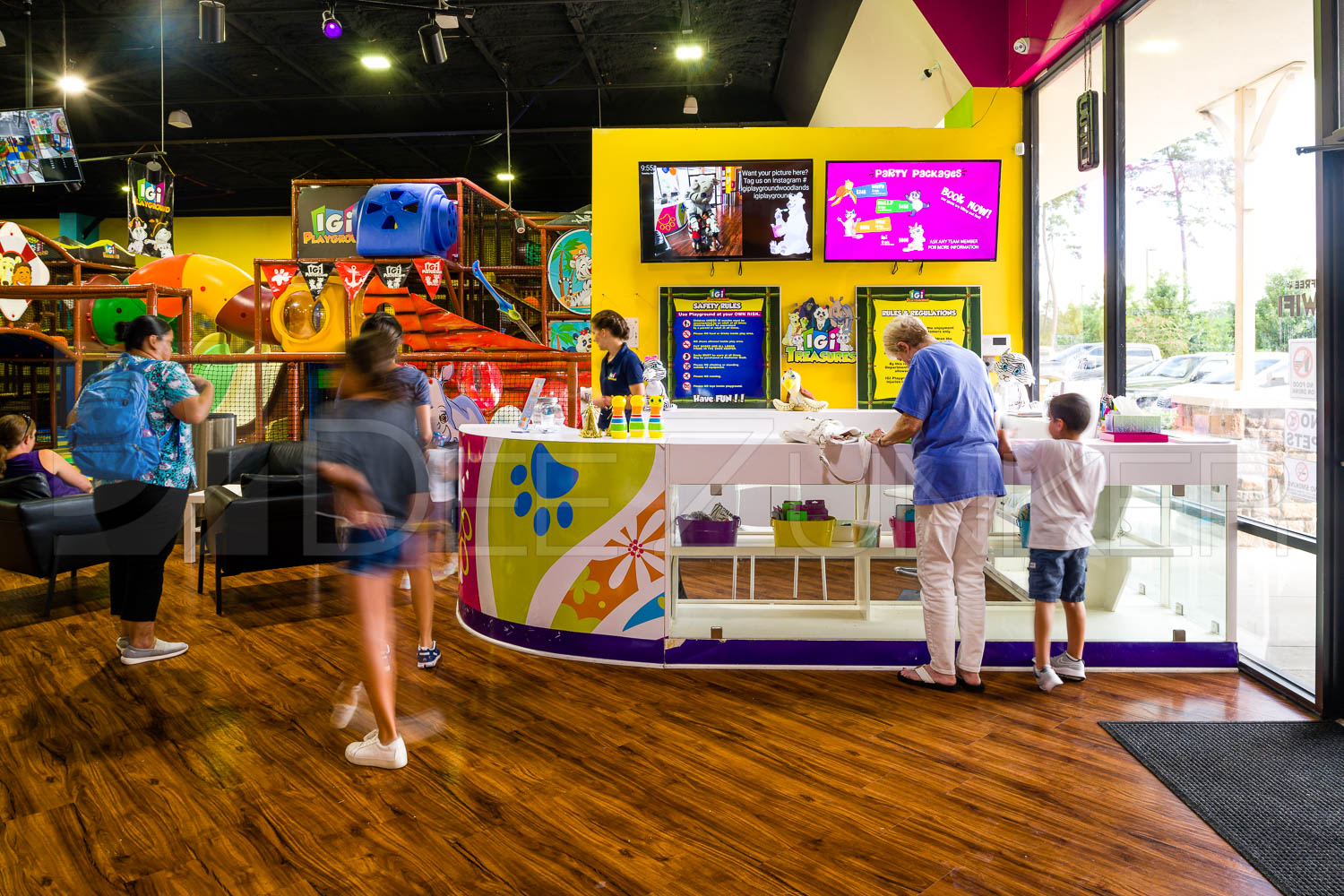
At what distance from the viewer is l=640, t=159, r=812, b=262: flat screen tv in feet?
20.1

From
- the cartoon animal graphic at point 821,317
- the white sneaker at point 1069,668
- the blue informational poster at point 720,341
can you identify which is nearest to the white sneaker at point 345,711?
the white sneaker at point 1069,668

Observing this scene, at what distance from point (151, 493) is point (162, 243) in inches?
257

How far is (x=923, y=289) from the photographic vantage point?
20.5ft

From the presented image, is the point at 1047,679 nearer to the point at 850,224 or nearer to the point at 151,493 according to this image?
the point at 850,224

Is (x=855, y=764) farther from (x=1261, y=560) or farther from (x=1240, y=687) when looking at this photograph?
(x=1261, y=560)

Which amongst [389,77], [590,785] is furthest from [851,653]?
[389,77]

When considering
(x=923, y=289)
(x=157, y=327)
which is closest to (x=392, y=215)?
(x=157, y=327)

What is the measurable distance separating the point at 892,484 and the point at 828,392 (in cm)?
260

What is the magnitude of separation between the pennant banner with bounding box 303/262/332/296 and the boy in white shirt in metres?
6.05

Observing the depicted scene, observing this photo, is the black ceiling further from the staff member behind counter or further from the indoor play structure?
the staff member behind counter

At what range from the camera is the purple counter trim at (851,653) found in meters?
3.88

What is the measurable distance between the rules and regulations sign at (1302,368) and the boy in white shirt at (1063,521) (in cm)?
80

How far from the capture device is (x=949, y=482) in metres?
3.54

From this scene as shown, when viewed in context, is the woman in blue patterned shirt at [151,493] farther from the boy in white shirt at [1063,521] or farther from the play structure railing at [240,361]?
the boy in white shirt at [1063,521]
